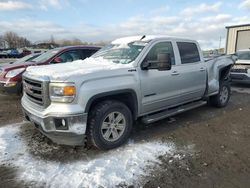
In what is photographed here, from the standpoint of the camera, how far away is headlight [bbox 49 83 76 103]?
11.6 feet

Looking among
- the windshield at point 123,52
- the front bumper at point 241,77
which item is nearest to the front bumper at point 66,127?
the windshield at point 123,52

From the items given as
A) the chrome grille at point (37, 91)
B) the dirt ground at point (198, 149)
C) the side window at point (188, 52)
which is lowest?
the dirt ground at point (198, 149)

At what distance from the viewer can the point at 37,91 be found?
3.88m

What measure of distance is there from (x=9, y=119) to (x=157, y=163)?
151 inches

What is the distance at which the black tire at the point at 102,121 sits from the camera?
3.86m

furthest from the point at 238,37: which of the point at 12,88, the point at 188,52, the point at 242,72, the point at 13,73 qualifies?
the point at 12,88

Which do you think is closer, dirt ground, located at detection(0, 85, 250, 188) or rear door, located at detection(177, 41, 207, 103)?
dirt ground, located at detection(0, 85, 250, 188)

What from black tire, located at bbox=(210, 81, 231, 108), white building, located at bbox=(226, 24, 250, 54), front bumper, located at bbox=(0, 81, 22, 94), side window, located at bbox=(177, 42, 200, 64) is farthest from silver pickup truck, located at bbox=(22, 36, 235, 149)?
white building, located at bbox=(226, 24, 250, 54)

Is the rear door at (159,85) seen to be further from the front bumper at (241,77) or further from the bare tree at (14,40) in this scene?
the bare tree at (14,40)

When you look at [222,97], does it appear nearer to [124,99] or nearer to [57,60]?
[124,99]

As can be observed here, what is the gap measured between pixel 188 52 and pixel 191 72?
493mm

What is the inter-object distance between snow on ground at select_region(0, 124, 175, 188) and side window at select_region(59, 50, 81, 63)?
3941 mm

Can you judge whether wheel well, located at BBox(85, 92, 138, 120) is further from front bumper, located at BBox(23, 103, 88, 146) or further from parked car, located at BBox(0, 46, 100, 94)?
parked car, located at BBox(0, 46, 100, 94)

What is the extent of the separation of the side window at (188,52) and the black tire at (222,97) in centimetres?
147
